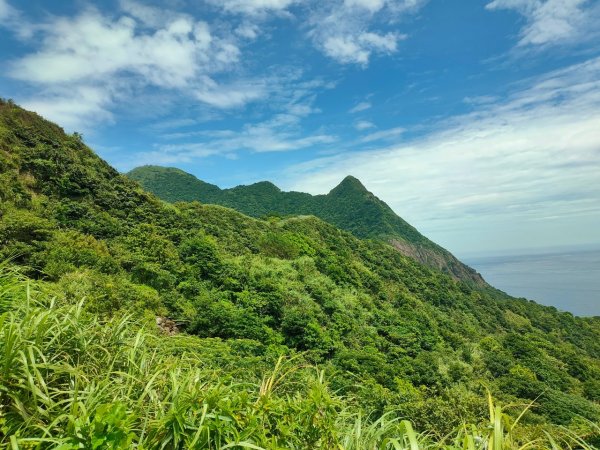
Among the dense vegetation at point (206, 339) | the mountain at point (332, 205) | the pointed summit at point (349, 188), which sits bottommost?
the dense vegetation at point (206, 339)

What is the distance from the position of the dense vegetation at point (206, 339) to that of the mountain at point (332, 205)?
4228 cm

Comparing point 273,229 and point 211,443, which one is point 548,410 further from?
point 273,229

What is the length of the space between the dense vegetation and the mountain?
139 ft

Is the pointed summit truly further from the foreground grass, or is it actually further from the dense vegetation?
the foreground grass

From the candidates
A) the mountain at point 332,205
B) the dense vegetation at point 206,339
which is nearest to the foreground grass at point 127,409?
the dense vegetation at point 206,339

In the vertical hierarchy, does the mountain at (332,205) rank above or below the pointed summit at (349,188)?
below

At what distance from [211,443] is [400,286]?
38.9m

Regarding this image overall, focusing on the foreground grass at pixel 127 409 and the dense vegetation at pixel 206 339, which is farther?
the dense vegetation at pixel 206 339

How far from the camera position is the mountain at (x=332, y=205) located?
7919 cm

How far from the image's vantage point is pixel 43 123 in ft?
79.4

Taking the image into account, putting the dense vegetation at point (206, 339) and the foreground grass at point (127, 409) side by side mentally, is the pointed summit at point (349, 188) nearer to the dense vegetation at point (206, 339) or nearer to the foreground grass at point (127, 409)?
the dense vegetation at point (206, 339)

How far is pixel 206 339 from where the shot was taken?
1318cm

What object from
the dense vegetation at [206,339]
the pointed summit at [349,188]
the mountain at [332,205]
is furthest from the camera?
the pointed summit at [349,188]

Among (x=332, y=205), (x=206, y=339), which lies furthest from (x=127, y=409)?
(x=332, y=205)
